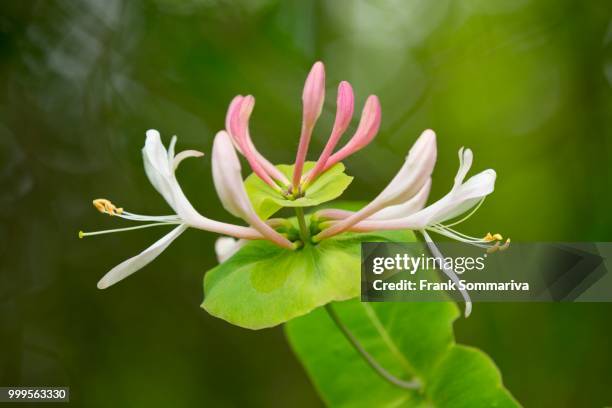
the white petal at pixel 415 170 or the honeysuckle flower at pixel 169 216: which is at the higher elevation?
the honeysuckle flower at pixel 169 216

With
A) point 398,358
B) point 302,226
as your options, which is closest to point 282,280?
point 302,226

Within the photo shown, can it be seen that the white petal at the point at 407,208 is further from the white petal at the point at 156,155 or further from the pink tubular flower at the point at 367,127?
the white petal at the point at 156,155

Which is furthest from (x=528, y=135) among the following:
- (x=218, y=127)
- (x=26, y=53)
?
(x=26, y=53)

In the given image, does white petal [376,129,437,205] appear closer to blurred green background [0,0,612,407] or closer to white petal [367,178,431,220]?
white petal [367,178,431,220]

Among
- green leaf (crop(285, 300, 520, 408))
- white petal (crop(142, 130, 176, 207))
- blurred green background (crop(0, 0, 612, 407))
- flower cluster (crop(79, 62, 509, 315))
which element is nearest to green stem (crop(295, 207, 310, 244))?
flower cluster (crop(79, 62, 509, 315))

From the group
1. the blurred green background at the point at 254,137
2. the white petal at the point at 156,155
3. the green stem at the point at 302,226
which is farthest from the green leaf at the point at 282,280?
the blurred green background at the point at 254,137

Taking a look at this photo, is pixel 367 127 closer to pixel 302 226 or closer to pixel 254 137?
pixel 302 226
